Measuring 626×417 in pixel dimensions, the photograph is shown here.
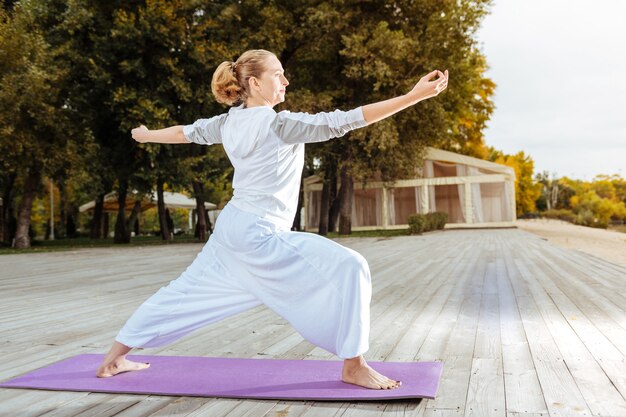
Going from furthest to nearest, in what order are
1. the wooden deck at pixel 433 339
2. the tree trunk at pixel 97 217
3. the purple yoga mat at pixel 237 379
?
the tree trunk at pixel 97 217 < the purple yoga mat at pixel 237 379 < the wooden deck at pixel 433 339

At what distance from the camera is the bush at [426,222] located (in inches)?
966

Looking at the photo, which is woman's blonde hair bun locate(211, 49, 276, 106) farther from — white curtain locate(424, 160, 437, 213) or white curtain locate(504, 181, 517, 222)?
white curtain locate(424, 160, 437, 213)

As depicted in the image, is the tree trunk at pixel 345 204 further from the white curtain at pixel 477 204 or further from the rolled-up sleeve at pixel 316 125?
the rolled-up sleeve at pixel 316 125

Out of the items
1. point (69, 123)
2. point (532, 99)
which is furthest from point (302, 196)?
point (532, 99)

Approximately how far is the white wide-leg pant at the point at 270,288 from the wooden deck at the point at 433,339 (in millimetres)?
329

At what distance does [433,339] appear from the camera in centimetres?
403

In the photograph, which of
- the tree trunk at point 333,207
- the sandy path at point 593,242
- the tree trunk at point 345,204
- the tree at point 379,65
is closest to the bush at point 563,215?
the sandy path at point 593,242

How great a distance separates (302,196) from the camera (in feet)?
109

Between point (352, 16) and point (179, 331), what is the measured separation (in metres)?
20.1

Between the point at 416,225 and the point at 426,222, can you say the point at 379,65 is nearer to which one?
the point at 416,225

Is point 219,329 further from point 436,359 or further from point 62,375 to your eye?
point 436,359

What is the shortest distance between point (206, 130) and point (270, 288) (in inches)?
37.4

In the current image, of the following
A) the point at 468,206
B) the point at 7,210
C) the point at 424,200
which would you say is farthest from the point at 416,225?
the point at 7,210

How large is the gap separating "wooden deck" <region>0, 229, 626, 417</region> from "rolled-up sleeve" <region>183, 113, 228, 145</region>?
133cm
